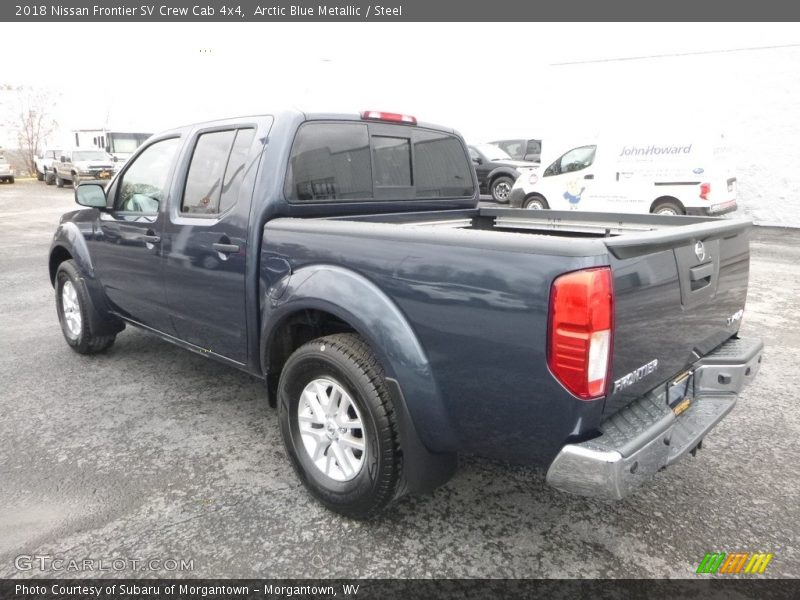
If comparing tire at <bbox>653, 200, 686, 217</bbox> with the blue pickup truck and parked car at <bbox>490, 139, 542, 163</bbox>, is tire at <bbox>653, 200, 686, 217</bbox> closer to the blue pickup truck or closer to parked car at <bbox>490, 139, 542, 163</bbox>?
parked car at <bbox>490, 139, 542, 163</bbox>

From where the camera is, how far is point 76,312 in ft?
16.2

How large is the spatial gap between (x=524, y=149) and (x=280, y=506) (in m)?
18.7

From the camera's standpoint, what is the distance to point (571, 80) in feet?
55.0

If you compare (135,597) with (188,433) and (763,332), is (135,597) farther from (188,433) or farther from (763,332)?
(763,332)

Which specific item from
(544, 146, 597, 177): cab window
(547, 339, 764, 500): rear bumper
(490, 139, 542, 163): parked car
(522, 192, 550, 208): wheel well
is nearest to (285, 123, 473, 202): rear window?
(547, 339, 764, 500): rear bumper

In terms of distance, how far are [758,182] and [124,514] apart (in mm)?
16128

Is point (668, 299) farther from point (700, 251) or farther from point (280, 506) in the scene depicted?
point (280, 506)

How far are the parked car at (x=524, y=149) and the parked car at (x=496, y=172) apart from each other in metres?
2.00

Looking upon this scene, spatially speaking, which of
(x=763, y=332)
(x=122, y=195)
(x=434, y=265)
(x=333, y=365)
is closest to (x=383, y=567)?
(x=333, y=365)

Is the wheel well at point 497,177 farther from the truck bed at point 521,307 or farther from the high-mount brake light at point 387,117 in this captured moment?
the truck bed at point 521,307

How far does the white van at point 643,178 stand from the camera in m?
11.0

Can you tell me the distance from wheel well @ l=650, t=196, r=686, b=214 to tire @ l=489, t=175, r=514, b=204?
5.55 m

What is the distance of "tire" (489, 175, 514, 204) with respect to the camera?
55.3 feet

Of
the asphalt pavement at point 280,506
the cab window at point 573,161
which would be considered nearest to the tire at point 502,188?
the cab window at point 573,161
